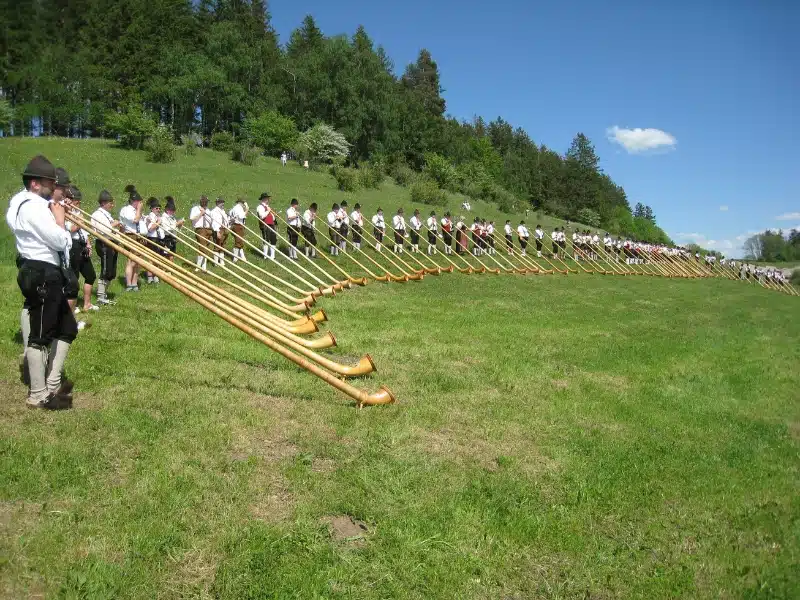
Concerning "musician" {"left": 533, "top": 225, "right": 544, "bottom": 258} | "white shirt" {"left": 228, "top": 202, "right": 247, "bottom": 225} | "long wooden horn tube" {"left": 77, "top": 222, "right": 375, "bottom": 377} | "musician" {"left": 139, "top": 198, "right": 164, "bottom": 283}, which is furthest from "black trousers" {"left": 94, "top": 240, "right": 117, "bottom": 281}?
"musician" {"left": 533, "top": 225, "right": 544, "bottom": 258}

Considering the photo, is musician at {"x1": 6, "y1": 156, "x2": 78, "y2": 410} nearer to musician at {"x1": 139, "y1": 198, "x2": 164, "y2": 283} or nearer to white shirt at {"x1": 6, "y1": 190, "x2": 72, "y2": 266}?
white shirt at {"x1": 6, "y1": 190, "x2": 72, "y2": 266}

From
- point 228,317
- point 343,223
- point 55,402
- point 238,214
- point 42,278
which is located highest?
point 343,223

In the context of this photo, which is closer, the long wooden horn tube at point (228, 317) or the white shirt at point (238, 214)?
the long wooden horn tube at point (228, 317)

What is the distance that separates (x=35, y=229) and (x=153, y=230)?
26.9ft

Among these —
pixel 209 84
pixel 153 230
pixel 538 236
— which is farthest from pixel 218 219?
pixel 209 84

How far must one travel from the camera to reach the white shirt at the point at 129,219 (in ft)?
37.9

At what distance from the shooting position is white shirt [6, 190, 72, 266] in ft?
16.7

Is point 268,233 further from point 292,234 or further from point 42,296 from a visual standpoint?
point 42,296

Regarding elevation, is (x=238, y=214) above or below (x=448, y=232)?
below

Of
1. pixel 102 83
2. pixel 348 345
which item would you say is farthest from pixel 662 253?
pixel 102 83

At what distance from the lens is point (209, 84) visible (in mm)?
57219

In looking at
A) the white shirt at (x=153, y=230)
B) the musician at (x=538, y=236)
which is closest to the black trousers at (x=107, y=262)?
the white shirt at (x=153, y=230)

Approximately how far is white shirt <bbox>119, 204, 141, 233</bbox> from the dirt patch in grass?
921 centimetres

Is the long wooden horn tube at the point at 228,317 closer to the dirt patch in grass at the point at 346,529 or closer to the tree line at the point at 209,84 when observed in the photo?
the dirt patch in grass at the point at 346,529
